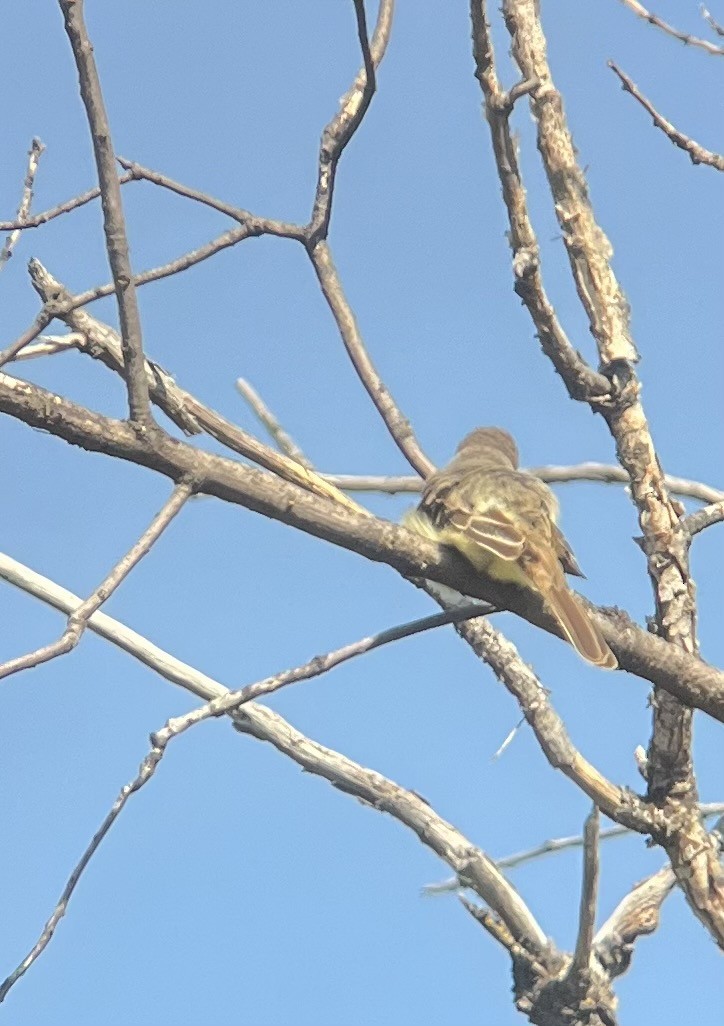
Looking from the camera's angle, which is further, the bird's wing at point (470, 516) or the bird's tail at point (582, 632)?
the bird's wing at point (470, 516)

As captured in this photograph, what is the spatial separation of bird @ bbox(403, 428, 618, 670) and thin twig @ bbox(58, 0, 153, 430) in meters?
1.18

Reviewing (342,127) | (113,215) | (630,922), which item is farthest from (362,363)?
(630,922)

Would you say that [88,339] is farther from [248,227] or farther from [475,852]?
[475,852]

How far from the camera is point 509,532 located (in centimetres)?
427

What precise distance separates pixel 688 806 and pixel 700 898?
0.34 meters

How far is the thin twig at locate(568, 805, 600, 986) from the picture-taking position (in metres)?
5.18

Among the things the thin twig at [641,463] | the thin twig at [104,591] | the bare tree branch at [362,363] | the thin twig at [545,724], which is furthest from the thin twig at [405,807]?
the thin twig at [104,591]

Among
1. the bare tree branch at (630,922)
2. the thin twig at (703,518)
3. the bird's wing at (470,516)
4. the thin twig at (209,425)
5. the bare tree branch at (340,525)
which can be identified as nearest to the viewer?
the bare tree branch at (340,525)

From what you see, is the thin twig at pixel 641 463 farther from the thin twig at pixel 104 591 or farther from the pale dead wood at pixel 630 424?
the thin twig at pixel 104 591

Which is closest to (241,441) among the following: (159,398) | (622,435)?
(159,398)

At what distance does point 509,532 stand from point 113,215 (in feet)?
6.46

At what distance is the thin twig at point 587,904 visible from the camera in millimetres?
5184

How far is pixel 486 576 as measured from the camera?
3.99m

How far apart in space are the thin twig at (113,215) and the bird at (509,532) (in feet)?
3.88
